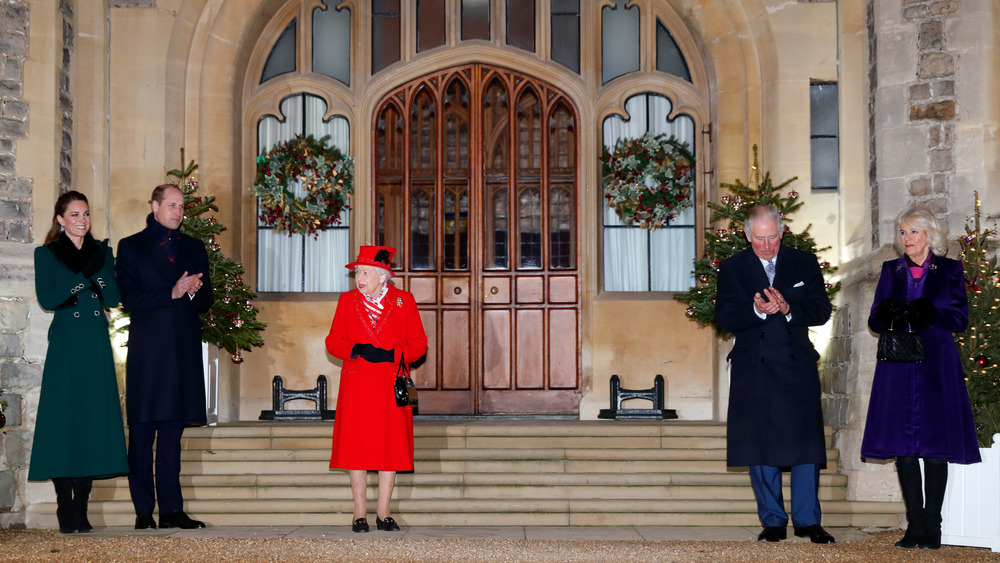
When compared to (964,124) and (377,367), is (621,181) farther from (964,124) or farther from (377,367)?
(377,367)

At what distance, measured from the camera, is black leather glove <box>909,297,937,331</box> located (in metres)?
5.71

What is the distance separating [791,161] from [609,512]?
363cm

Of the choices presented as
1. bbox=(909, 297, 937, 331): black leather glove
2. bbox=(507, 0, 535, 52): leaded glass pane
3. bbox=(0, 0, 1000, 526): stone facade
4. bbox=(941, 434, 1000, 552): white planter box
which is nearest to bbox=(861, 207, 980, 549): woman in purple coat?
bbox=(909, 297, 937, 331): black leather glove

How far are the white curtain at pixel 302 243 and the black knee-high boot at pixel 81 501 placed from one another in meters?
3.90

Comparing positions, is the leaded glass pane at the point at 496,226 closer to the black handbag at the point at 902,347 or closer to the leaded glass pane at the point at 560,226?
the leaded glass pane at the point at 560,226

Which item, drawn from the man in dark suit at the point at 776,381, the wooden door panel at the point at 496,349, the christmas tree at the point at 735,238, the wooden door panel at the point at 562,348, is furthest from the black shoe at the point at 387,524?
the wooden door panel at the point at 562,348

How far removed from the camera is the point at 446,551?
17.1 feet

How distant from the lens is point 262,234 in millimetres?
10062

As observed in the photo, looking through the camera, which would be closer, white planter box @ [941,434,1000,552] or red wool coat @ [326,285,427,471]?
white planter box @ [941,434,1000,552]

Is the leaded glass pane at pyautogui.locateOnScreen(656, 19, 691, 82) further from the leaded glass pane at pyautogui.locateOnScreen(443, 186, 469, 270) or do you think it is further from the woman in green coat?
the woman in green coat

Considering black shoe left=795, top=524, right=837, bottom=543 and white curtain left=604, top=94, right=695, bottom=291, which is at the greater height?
white curtain left=604, top=94, right=695, bottom=291

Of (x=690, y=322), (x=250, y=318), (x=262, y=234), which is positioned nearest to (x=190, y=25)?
(x=262, y=234)

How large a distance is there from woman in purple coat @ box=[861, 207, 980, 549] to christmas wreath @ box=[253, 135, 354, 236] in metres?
5.38

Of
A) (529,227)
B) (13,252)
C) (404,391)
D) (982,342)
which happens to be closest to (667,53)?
(529,227)
